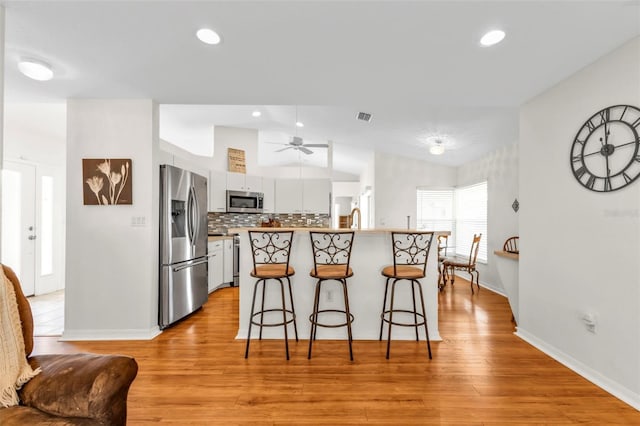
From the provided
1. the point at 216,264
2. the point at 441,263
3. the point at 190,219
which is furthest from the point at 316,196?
the point at 190,219

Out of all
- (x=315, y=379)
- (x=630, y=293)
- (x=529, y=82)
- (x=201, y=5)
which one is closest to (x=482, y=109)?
(x=529, y=82)

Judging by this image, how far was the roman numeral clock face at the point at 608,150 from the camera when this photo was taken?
6.57ft

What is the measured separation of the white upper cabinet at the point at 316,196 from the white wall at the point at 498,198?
3.00 metres

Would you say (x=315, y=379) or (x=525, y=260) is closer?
(x=315, y=379)

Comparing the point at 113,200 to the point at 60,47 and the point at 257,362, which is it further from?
the point at 257,362

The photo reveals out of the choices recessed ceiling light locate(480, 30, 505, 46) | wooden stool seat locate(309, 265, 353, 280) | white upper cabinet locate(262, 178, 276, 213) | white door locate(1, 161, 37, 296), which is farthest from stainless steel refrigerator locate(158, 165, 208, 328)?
recessed ceiling light locate(480, 30, 505, 46)

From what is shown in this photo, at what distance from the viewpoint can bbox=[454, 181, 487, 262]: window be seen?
17.8 feet

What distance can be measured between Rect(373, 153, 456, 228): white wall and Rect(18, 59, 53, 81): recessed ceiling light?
524 cm

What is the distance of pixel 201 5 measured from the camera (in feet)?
5.74

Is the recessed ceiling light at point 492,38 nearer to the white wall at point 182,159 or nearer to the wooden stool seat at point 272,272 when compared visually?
the wooden stool seat at point 272,272

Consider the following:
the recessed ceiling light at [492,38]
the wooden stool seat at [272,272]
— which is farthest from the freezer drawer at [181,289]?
the recessed ceiling light at [492,38]

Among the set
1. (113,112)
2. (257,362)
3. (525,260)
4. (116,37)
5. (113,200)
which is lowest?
(257,362)

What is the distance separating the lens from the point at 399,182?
20.8 feet

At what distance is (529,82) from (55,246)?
6900 mm
